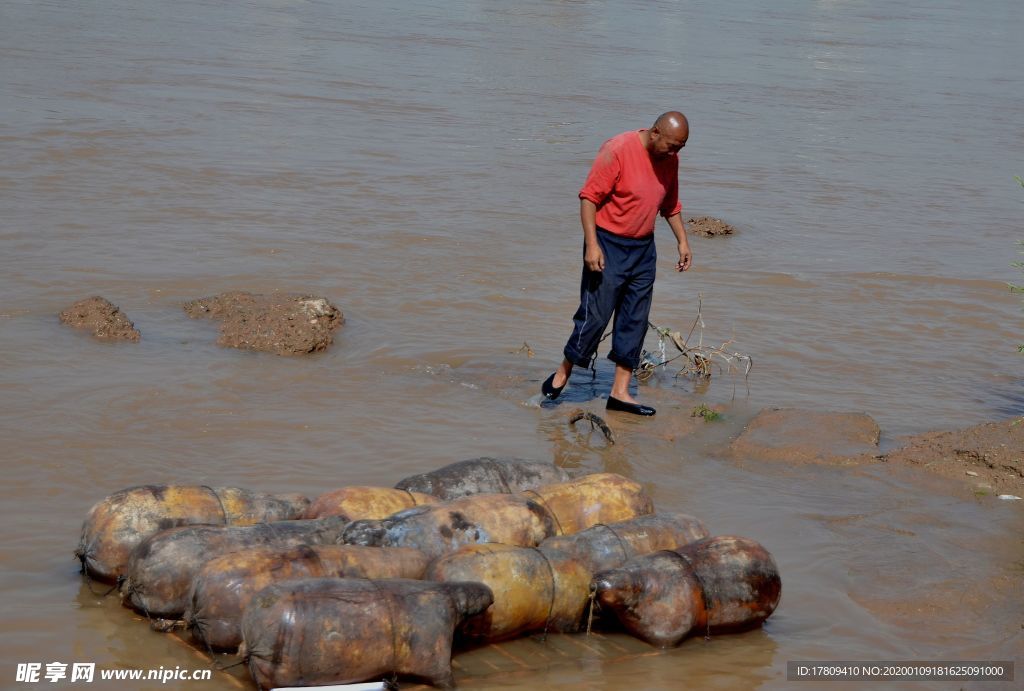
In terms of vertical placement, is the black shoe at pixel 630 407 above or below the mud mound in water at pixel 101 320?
below

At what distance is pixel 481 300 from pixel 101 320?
116 inches

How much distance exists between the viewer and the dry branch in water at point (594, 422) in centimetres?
685

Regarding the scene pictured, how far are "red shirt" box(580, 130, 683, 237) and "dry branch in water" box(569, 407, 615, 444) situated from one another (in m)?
1.10

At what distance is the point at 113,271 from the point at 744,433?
5198 millimetres

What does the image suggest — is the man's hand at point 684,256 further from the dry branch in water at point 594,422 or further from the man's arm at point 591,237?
the dry branch in water at point 594,422

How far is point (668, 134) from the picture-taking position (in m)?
6.76

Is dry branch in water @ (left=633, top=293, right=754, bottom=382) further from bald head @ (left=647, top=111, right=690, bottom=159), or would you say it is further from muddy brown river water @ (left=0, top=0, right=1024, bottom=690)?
bald head @ (left=647, top=111, right=690, bottom=159)

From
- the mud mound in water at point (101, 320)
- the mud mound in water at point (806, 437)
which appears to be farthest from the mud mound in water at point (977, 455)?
the mud mound in water at point (101, 320)

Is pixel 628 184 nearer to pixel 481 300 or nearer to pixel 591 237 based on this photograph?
pixel 591 237

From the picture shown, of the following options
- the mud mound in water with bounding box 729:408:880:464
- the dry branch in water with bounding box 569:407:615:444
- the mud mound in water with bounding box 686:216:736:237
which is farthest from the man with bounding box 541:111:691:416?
the mud mound in water with bounding box 686:216:736:237

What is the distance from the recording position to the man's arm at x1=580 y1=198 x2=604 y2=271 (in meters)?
7.03

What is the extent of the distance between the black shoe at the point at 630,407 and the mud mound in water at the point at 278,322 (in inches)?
80.9

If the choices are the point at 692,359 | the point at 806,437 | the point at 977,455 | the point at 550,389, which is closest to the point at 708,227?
the point at 692,359

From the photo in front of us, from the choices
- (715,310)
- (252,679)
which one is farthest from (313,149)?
(252,679)
